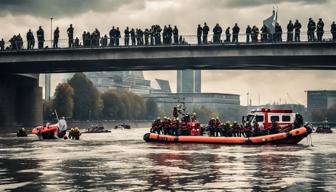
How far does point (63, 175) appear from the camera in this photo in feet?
73.6

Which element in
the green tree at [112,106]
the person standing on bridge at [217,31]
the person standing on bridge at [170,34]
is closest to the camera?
the person standing on bridge at [217,31]

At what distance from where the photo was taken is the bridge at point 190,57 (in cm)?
6172

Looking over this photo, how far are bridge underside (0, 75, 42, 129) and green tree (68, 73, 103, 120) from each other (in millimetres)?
30467

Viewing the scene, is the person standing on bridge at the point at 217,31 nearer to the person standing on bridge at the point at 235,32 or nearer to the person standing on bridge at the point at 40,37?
the person standing on bridge at the point at 235,32

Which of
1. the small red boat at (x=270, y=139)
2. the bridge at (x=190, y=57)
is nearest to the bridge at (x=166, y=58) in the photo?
the bridge at (x=190, y=57)

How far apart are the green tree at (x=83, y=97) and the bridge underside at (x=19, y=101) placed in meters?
30.5

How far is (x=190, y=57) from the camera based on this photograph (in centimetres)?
6494

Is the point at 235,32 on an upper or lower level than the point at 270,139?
upper

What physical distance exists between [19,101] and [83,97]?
3703 cm

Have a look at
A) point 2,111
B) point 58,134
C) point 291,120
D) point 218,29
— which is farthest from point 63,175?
point 2,111

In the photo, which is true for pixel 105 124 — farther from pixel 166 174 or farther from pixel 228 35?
pixel 166 174

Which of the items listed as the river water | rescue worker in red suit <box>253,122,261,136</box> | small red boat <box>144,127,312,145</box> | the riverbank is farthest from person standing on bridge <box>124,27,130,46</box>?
the riverbank

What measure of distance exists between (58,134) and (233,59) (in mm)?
19938

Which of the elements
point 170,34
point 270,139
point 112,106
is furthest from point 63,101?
point 270,139
